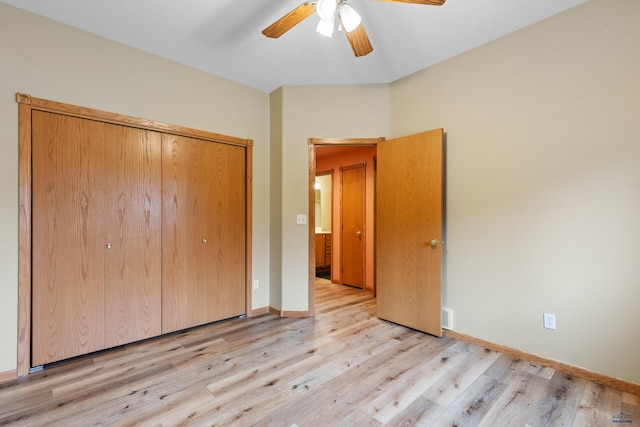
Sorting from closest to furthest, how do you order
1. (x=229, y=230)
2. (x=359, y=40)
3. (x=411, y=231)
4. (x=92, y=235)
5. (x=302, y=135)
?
(x=359, y=40) → (x=92, y=235) → (x=411, y=231) → (x=229, y=230) → (x=302, y=135)

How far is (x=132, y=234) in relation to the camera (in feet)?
8.29

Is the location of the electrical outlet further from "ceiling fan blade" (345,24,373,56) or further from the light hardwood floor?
"ceiling fan blade" (345,24,373,56)

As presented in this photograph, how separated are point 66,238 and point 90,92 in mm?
1187

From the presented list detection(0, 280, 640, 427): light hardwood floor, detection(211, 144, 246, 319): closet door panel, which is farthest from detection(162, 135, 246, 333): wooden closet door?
detection(0, 280, 640, 427): light hardwood floor

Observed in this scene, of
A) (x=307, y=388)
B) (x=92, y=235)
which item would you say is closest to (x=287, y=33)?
(x=92, y=235)

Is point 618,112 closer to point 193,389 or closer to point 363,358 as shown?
point 363,358

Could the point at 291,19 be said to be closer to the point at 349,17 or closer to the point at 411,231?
the point at 349,17

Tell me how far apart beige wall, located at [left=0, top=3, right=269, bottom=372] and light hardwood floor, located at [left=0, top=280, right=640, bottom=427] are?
692mm

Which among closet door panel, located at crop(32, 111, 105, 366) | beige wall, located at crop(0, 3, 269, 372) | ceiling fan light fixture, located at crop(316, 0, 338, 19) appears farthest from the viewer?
closet door panel, located at crop(32, 111, 105, 366)

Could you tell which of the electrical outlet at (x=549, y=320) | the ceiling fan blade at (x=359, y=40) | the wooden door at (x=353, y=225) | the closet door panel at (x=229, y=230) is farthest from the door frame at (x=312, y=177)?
the electrical outlet at (x=549, y=320)

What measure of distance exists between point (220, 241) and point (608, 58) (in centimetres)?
351

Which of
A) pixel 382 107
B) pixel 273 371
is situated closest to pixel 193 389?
pixel 273 371

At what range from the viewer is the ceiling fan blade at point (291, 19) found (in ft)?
5.51

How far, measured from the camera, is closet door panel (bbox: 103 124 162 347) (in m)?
2.42
